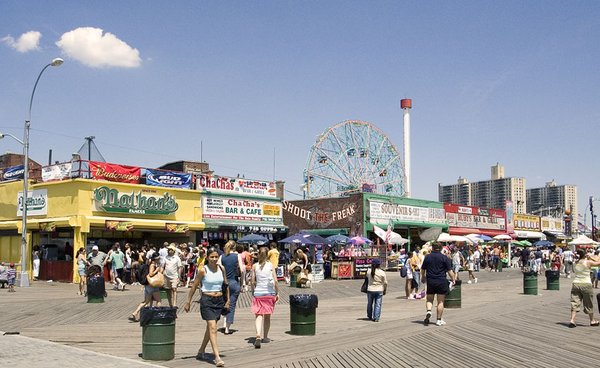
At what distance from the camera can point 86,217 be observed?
27359 mm

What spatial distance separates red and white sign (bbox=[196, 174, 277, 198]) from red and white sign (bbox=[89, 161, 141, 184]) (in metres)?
3.84

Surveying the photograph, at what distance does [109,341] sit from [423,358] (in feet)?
17.3

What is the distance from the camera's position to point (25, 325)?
13562 millimetres

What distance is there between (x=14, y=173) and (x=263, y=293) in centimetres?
2485

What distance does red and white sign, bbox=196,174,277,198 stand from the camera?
3338 cm

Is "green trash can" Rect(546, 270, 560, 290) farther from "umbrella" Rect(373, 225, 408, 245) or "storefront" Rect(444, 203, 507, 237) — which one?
"storefront" Rect(444, 203, 507, 237)

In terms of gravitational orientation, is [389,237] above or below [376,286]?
above

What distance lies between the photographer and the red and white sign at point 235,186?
109ft

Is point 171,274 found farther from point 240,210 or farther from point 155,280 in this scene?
point 240,210

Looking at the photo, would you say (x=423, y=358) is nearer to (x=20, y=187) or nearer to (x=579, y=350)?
(x=579, y=350)

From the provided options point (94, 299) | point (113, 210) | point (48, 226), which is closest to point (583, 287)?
point (94, 299)

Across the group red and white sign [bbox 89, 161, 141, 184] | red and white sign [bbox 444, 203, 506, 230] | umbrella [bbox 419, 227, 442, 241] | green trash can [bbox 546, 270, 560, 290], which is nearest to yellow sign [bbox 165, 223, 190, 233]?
red and white sign [bbox 89, 161, 141, 184]

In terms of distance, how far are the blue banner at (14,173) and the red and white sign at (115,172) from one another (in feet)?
16.7

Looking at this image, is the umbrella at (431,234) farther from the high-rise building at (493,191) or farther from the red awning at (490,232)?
the high-rise building at (493,191)
